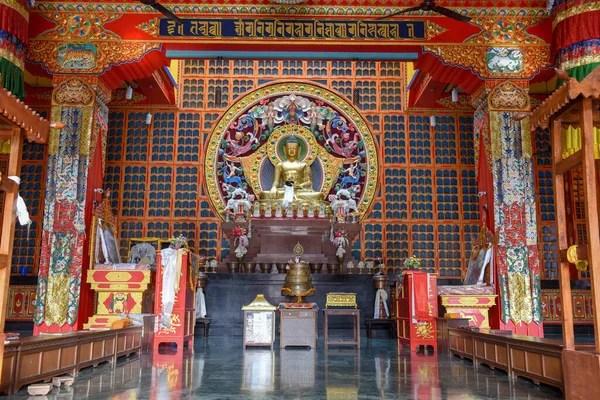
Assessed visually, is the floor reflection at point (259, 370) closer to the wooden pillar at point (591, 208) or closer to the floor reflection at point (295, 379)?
the floor reflection at point (295, 379)

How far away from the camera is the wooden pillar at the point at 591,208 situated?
347cm

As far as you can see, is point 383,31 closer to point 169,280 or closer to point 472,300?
point 472,300

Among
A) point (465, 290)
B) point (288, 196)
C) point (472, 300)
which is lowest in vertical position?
point (472, 300)

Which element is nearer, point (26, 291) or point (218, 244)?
point (26, 291)

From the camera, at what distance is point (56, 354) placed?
4.45 m

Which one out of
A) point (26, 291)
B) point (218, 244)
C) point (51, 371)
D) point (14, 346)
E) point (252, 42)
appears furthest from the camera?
point (218, 244)

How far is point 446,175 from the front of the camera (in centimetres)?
1167

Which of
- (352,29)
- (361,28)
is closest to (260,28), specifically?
(352,29)

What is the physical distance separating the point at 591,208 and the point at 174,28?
6638 mm

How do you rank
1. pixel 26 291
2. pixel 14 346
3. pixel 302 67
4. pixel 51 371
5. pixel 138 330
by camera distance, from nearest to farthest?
pixel 14 346 < pixel 51 371 < pixel 138 330 < pixel 26 291 < pixel 302 67

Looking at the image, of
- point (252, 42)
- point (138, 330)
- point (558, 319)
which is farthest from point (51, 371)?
point (558, 319)

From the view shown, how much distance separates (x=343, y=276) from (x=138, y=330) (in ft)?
14.0

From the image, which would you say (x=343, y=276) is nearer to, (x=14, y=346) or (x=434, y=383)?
(x=434, y=383)

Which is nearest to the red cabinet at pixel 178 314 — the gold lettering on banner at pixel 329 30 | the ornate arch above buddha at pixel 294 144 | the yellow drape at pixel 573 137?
the gold lettering on banner at pixel 329 30
